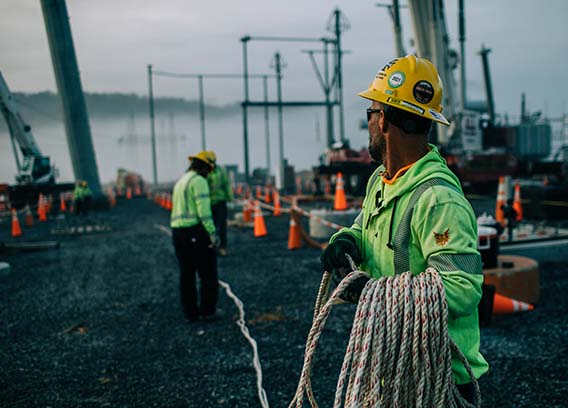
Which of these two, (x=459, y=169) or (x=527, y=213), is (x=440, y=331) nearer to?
(x=527, y=213)

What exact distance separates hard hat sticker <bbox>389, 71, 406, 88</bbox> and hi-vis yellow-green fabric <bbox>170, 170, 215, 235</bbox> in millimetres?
4368

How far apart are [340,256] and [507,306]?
15.0 ft

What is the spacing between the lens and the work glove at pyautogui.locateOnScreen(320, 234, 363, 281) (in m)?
2.00

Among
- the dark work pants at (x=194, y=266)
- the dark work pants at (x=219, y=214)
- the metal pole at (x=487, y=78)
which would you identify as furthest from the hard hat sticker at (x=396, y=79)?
the metal pole at (x=487, y=78)

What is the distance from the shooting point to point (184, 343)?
18.2 ft

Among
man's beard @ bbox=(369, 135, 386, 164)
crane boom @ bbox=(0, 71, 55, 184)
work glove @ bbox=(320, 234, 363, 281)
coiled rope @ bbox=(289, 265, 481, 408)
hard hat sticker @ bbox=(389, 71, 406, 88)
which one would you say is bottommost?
coiled rope @ bbox=(289, 265, 481, 408)

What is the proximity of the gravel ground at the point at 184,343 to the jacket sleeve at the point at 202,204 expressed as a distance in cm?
120

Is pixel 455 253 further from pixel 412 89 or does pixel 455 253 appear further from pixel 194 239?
pixel 194 239

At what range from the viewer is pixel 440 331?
1.70 metres

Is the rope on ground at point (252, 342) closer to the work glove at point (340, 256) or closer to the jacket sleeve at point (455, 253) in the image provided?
the work glove at point (340, 256)

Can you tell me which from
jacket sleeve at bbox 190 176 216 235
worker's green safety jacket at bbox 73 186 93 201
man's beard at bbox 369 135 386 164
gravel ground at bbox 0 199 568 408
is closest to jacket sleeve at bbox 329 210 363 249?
man's beard at bbox 369 135 386 164

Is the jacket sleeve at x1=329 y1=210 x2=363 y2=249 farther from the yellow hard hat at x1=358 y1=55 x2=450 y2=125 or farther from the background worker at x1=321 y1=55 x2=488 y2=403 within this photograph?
the yellow hard hat at x1=358 y1=55 x2=450 y2=125

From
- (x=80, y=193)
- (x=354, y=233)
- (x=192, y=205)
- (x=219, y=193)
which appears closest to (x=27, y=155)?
(x=80, y=193)

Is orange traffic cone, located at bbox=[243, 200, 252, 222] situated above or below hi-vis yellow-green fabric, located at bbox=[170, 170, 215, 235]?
below
